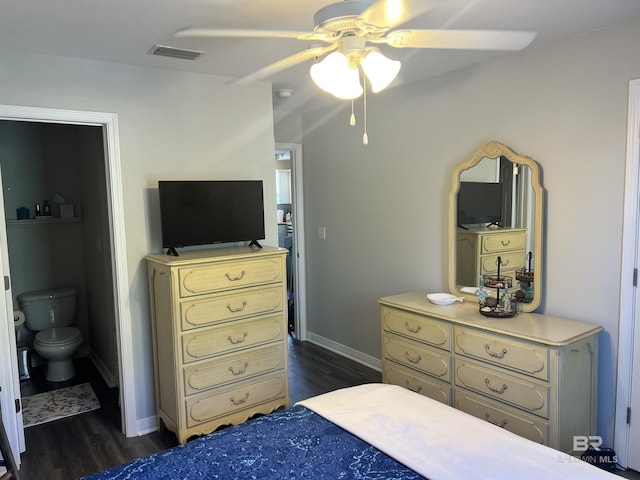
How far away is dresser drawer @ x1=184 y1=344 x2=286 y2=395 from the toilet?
1686 millimetres

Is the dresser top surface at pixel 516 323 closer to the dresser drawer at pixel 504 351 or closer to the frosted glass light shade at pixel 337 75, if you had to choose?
the dresser drawer at pixel 504 351

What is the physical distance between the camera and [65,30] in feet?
7.63

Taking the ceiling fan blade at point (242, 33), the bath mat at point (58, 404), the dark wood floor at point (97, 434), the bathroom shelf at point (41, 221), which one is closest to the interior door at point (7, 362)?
the dark wood floor at point (97, 434)

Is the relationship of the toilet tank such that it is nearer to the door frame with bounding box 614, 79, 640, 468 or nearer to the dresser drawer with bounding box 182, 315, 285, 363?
the dresser drawer with bounding box 182, 315, 285, 363

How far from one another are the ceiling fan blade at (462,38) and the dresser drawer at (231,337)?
199 cm

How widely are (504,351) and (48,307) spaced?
382 cm

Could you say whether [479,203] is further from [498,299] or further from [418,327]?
[418,327]

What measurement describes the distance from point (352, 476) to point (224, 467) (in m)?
0.42

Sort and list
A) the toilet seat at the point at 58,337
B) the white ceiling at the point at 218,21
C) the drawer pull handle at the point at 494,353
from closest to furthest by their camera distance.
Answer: the white ceiling at the point at 218,21 → the drawer pull handle at the point at 494,353 → the toilet seat at the point at 58,337

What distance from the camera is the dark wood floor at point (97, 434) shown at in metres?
2.75

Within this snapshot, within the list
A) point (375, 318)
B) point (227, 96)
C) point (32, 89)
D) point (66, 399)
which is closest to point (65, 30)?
point (32, 89)

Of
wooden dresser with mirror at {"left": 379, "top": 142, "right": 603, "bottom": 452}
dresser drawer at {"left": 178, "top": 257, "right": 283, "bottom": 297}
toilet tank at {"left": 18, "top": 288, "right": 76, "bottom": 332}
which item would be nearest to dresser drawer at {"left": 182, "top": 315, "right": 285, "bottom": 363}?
dresser drawer at {"left": 178, "top": 257, "right": 283, "bottom": 297}

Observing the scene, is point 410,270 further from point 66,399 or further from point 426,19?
point 66,399

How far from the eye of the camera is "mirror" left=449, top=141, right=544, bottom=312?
284 centimetres
